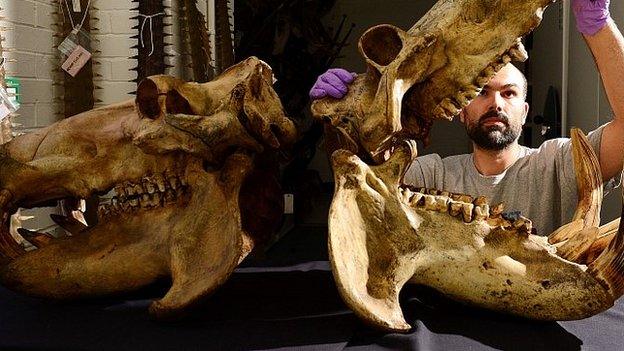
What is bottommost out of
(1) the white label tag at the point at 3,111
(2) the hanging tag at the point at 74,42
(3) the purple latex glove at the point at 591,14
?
(1) the white label tag at the point at 3,111

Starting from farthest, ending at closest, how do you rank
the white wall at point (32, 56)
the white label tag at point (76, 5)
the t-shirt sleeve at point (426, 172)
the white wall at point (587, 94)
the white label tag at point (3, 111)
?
the white label tag at point (76, 5) < the white wall at point (587, 94) < the white wall at point (32, 56) < the t-shirt sleeve at point (426, 172) < the white label tag at point (3, 111)

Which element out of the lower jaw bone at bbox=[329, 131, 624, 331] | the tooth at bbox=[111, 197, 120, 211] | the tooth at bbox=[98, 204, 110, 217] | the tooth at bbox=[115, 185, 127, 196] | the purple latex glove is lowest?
the lower jaw bone at bbox=[329, 131, 624, 331]

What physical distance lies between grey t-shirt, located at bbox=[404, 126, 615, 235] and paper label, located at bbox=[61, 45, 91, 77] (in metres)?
1.43

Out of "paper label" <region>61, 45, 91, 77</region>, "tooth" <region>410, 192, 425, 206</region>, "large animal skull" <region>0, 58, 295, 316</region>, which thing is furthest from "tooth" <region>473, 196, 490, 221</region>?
"paper label" <region>61, 45, 91, 77</region>

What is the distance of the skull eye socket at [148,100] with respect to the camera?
4.36 ft

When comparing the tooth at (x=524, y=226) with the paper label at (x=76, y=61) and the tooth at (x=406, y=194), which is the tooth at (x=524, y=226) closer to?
the tooth at (x=406, y=194)

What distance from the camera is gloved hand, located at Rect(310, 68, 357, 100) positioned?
131 cm

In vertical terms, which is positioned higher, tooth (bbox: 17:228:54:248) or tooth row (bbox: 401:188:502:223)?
tooth row (bbox: 401:188:502:223)

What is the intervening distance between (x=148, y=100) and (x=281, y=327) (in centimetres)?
53

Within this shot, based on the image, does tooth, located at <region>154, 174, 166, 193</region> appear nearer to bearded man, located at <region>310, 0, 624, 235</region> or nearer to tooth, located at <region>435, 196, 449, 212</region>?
tooth, located at <region>435, 196, 449, 212</region>

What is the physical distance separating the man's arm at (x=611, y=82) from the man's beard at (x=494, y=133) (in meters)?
0.23

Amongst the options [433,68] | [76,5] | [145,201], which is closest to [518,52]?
[433,68]

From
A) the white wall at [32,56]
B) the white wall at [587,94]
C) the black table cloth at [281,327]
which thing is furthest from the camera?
the white wall at [587,94]

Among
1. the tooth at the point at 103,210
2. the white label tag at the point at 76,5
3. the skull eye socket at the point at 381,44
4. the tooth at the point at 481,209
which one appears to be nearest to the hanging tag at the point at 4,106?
the tooth at the point at 103,210
